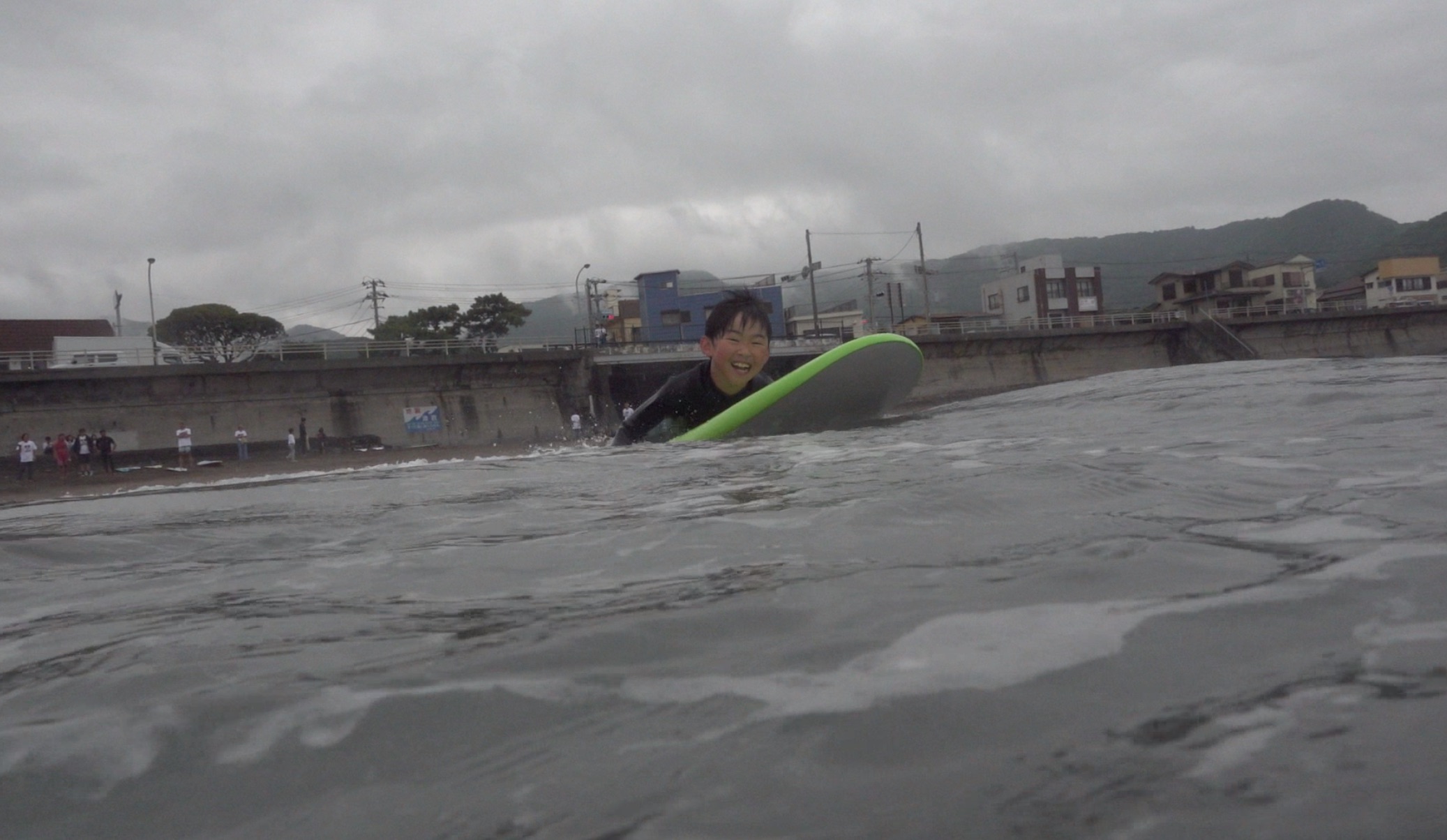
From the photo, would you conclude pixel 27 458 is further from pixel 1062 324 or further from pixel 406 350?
pixel 1062 324

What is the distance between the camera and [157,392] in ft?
80.6

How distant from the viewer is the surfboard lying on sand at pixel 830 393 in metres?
8.15

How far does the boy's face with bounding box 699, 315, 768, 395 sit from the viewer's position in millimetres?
8367

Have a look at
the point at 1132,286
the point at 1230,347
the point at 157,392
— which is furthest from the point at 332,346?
the point at 1132,286

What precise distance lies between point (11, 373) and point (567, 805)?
88.9ft

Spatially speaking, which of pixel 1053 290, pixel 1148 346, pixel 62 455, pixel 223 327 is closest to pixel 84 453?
pixel 62 455

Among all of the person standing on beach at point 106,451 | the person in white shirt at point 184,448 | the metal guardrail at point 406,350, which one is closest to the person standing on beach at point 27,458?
the person standing on beach at point 106,451

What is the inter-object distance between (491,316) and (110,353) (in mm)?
28177

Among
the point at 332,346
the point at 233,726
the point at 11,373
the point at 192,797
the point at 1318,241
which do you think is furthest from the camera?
the point at 1318,241

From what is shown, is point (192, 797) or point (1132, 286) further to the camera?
point (1132, 286)

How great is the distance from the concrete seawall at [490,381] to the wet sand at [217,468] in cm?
104

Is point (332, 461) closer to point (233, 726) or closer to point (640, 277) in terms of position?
point (640, 277)

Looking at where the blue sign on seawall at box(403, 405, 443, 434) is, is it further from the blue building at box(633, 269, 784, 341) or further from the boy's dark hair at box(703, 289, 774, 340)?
the boy's dark hair at box(703, 289, 774, 340)

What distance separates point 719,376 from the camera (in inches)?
338
